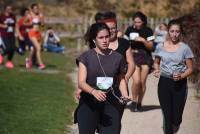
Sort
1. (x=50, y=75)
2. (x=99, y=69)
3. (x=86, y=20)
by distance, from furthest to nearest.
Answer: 1. (x=86, y=20)
2. (x=50, y=75)
3. (x=99, y=69)

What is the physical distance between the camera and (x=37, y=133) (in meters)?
10.0

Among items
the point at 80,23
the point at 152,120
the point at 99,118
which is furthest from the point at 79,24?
the point at 99,118

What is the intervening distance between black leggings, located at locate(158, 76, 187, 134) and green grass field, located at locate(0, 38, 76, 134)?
68.2 inches

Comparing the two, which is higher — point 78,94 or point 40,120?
point 78,94

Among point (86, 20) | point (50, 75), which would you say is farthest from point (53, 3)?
point (50, 75)

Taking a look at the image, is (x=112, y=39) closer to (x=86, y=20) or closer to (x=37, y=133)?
(x=37, y=133)

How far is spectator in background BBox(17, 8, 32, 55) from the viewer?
64.6 ft

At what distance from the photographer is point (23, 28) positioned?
23.7m

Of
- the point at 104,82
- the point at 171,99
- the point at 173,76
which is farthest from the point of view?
the point at 171,99

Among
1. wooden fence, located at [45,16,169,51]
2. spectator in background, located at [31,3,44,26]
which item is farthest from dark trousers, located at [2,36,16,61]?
wooden fence, located at [45,16,169,51]

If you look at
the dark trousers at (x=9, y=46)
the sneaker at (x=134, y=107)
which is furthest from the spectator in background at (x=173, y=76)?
the dark trousers at (x=9, y=46)

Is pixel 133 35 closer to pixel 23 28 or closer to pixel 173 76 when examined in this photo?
pixel 173 76

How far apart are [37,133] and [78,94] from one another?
2704 millimetres

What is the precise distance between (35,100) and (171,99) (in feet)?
14.3
